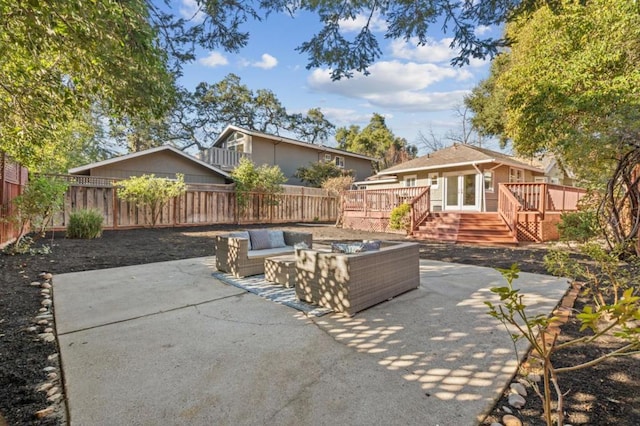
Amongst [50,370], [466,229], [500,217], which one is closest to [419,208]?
[466,229]

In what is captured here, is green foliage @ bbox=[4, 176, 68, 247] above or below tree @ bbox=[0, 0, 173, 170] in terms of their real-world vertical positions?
below

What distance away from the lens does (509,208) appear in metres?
9.95

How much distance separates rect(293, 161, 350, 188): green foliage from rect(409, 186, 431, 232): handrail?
9361 mm

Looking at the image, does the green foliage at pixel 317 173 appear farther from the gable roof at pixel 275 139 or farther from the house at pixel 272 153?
the gable roof at pixel 275 139

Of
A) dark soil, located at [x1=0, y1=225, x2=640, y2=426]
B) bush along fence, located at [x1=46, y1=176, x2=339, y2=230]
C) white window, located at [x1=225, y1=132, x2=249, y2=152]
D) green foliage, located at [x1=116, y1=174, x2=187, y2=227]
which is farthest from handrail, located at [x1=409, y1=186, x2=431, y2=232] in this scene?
white window, located at [x1=225, y1=132, x2=249, y2=152]

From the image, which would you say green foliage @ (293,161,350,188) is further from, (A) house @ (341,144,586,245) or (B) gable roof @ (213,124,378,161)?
(A) house @ (341,144,586,245)

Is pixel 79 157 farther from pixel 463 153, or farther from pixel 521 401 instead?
pixel 521 401

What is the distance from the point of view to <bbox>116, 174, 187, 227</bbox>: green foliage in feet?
38.4

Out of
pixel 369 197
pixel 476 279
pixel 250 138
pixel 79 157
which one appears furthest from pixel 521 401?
pixel 79 157

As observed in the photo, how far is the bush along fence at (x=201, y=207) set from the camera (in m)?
11.2

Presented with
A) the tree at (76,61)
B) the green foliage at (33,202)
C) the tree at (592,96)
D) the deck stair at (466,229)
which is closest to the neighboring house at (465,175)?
the deck stair at (466,229)

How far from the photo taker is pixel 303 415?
5.99 feet

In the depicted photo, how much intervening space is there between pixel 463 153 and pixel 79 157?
2510 cm

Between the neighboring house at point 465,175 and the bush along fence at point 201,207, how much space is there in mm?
4734
